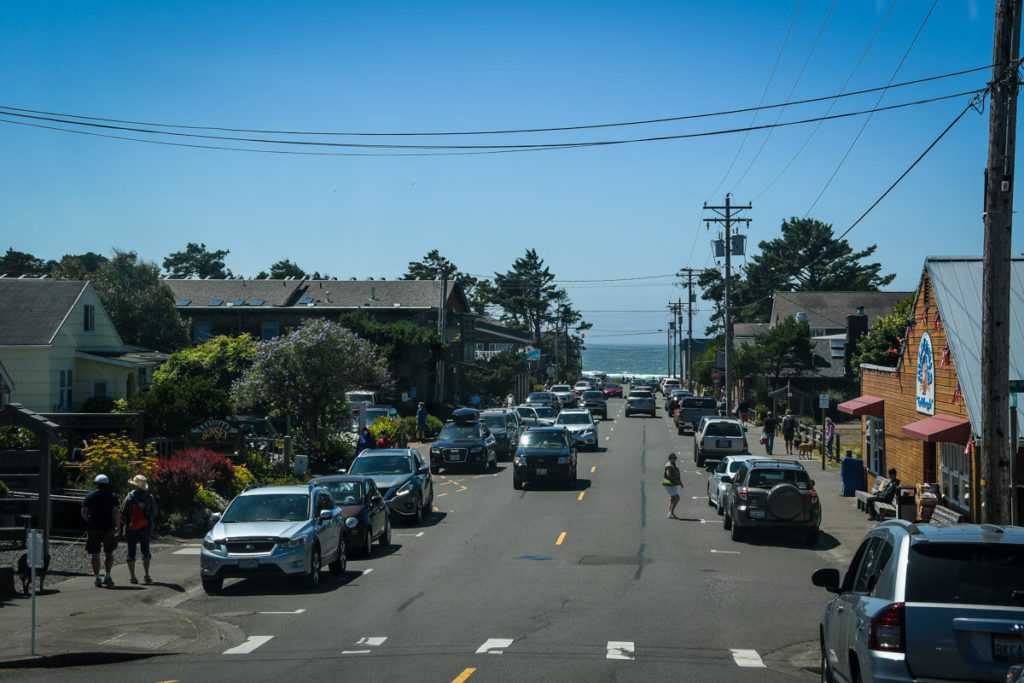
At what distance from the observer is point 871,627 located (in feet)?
24.1

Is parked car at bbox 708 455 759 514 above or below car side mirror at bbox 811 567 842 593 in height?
below

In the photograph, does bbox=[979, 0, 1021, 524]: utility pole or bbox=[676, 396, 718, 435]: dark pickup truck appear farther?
bbox=[676, 396, 718, 435]: dark pickup truck

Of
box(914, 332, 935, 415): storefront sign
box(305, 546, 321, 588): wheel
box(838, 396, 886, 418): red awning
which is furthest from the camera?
box(838, 396, 886, 418): red awning

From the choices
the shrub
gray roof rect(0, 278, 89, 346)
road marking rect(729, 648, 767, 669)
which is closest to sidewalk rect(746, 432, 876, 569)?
road marking rect(729, 648, 767, 669)

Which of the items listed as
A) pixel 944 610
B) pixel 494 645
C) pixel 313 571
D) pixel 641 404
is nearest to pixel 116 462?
pixel 313 571

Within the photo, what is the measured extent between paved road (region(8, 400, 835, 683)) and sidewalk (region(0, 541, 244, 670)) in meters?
0.33

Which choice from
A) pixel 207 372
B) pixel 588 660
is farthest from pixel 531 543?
pixel 207 372

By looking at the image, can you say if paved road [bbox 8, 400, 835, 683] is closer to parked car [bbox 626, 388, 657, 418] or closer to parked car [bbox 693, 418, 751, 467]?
parked car [bbox 693, 418, 751, 467]

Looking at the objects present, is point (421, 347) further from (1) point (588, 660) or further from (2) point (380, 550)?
(1) point (588, 660)

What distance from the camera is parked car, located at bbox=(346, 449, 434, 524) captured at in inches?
1010

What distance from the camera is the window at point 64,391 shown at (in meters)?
40.6

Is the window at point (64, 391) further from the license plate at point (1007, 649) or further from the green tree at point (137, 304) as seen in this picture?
the license plate at point (1007, 649)

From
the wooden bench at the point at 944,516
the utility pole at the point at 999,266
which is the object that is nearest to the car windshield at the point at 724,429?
the wooden bench at the point at 944,516

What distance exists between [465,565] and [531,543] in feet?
10.3
